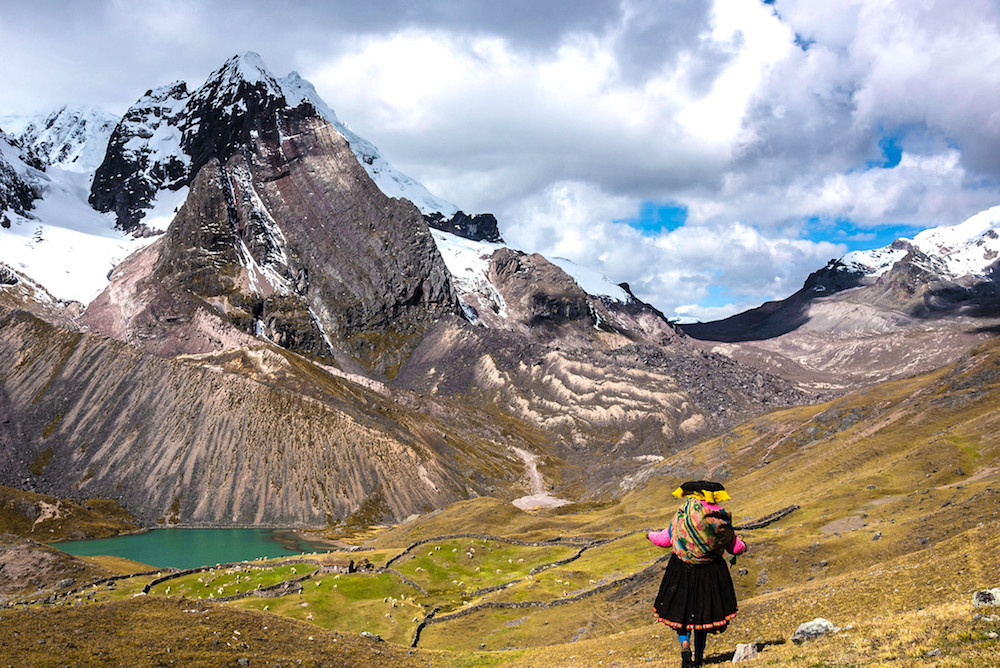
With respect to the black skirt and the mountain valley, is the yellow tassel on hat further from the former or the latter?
the mountain valley

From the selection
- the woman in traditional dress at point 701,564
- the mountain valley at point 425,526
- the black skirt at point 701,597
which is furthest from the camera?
the mountain valley at point 425,526

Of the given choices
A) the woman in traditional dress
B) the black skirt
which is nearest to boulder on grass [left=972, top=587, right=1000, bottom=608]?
the woman in traditional dress

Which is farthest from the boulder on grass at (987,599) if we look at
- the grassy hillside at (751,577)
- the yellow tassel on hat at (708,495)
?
the yellow tassel on hat at (708,495)

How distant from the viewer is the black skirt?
20.4 m

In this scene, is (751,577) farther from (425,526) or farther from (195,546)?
(195,546)

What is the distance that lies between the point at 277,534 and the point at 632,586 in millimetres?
113581

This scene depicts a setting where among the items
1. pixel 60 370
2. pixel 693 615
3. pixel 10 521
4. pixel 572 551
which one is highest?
pixel 60 370

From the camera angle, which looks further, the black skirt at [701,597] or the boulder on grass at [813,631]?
the boulder on grass at [813,631]

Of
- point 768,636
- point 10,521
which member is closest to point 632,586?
point 768,636

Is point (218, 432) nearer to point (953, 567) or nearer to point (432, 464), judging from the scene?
point (432, 464)

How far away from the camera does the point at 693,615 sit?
20.5 meters

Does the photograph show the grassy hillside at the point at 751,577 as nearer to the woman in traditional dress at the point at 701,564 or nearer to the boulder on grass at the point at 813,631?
the boulder on grass at the point at 813,631

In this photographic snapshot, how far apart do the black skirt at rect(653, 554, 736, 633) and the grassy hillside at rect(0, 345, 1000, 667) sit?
205cm

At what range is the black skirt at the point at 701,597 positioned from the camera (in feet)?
66.8
